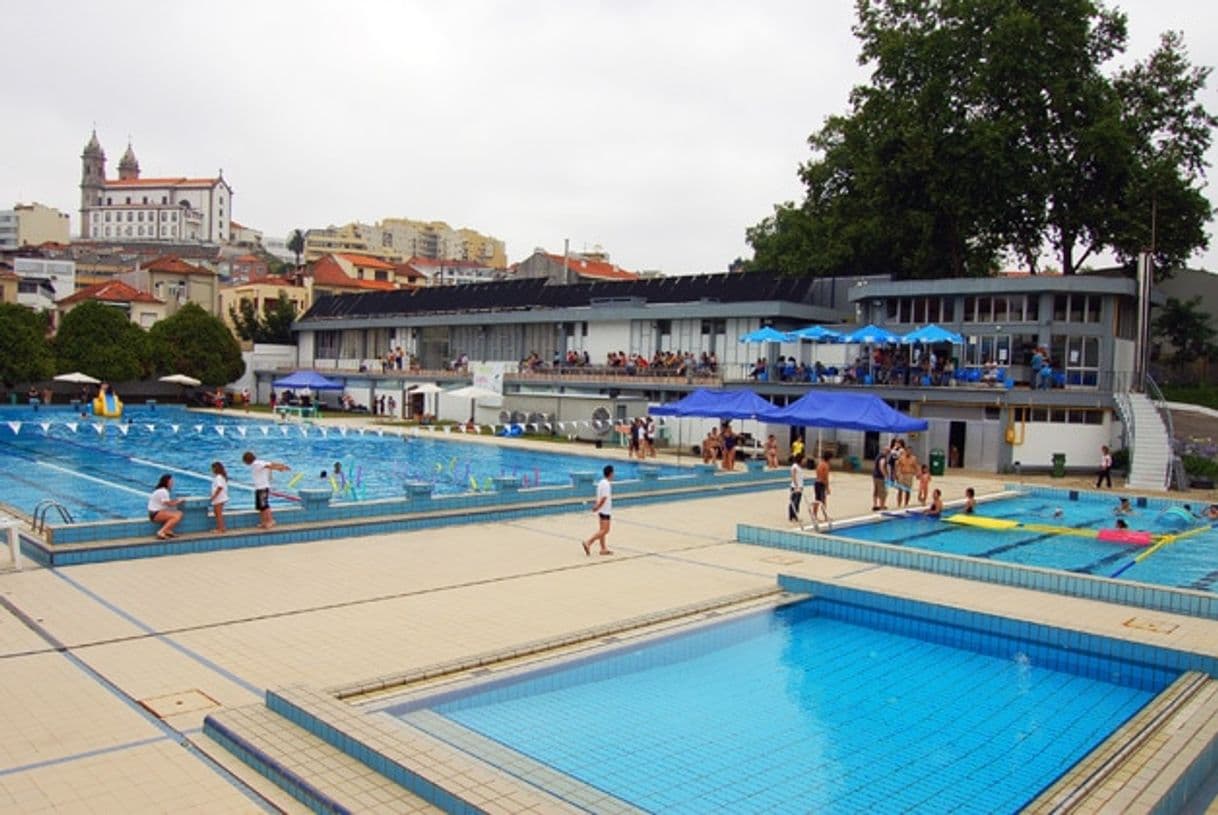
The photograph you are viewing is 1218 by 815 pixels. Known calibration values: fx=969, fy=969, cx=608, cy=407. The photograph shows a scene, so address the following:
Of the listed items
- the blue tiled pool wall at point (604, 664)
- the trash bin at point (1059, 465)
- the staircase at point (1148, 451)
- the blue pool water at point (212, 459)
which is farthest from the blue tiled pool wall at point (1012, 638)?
the trash bin at point (1059, 465)

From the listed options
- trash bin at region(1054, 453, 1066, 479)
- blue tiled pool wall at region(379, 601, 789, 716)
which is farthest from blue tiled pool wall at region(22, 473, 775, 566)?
trash bin at region(1054, 453, 1066, 479)

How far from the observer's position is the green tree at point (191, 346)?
5653 cm

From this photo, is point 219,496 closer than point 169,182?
Yes

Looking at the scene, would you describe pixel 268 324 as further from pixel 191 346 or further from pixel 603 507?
pixel 603 507

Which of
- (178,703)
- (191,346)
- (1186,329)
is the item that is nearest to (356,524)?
(178,703)

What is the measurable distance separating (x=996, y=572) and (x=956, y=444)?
62.8 ft

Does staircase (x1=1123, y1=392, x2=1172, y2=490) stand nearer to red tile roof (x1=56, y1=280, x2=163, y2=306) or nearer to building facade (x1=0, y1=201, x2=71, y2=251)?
red tile roof (x1=56, y1=280, x2=163, y2=306)

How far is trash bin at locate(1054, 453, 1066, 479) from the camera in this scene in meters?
30.8

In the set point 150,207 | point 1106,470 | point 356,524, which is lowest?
point 356,524

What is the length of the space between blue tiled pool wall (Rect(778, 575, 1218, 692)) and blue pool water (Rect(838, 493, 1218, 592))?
4.94 meters

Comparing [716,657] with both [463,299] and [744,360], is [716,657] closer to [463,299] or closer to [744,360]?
[744,360]

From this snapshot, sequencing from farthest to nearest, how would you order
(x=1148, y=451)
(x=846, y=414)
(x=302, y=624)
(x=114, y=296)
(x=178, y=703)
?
1. (x=114, y=296)
2. (x=1148, y=451)
3. (x=846, y=414)
4. (x=302, y=624)
5. (x=178, y=703)

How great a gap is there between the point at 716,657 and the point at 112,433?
115ft

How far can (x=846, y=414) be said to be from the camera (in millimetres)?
26047
